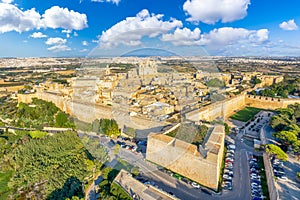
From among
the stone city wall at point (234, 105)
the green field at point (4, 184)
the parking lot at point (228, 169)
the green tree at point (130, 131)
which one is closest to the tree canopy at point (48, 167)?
the green field at point (4, 184)

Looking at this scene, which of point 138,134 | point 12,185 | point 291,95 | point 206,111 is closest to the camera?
point 12,185

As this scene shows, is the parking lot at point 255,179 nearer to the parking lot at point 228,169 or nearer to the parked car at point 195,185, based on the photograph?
the parking lot at point 228,169

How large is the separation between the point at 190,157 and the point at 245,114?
9149 mm

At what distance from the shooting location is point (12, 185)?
6387 mm

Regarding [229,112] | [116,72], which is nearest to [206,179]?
[116,72]

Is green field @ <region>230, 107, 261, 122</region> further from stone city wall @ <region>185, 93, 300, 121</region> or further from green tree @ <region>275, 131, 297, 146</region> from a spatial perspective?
green tree @ <region>275, 131, 297, 146</region>

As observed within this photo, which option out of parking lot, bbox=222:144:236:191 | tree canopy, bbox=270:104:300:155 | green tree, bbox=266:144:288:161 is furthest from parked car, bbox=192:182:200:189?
tree canopy, bbox=270:104:300:155

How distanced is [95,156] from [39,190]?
188 cm

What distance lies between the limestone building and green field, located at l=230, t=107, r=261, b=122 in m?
6.57

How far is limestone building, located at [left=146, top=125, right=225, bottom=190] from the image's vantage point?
6.02m

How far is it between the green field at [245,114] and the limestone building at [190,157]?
6.57 metres

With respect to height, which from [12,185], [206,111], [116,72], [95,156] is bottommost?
[12,185]

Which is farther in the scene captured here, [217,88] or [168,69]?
[217,88]

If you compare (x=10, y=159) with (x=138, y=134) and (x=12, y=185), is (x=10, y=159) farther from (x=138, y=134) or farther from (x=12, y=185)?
(x=138, y=134)
